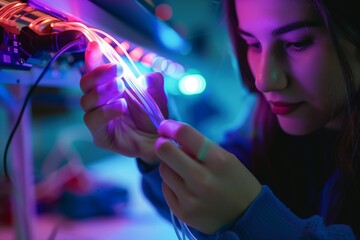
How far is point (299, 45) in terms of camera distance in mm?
590

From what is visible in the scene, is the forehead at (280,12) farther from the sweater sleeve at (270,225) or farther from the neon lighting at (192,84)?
the neon lighting at (192,84)

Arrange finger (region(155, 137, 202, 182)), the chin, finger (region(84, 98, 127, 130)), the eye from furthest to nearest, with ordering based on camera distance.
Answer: the chin, the eye, finger (region(84, 98, 127, 130)), finger (region(155, 137, 202, 182))

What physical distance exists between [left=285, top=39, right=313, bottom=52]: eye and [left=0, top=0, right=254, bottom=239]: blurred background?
0.22 m

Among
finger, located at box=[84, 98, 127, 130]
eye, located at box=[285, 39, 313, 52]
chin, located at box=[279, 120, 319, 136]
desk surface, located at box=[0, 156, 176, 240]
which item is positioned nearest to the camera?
finger, located at box=[84, 98, 127, 130]

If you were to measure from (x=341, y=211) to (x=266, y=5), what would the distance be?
49 cm

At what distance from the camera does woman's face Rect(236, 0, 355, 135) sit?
1.85 feet

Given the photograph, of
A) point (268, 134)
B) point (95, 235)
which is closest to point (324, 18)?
point (268, 134)

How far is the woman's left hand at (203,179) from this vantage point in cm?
36

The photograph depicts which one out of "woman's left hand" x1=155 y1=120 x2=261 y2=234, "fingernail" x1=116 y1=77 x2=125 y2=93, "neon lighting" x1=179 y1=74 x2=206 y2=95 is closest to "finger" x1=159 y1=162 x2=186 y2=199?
"woman's left hand" x1=155 y1=120 x2=261 y2=234

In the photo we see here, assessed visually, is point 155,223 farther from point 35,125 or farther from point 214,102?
point 214,102

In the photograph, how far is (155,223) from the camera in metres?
0.98

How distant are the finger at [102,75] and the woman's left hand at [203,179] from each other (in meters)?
0.11

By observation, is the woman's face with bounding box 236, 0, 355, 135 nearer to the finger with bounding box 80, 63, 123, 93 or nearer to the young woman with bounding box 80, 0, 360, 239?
the young woman with bounding box 80, 0, 360, 239

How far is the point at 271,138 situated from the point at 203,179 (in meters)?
0.66
